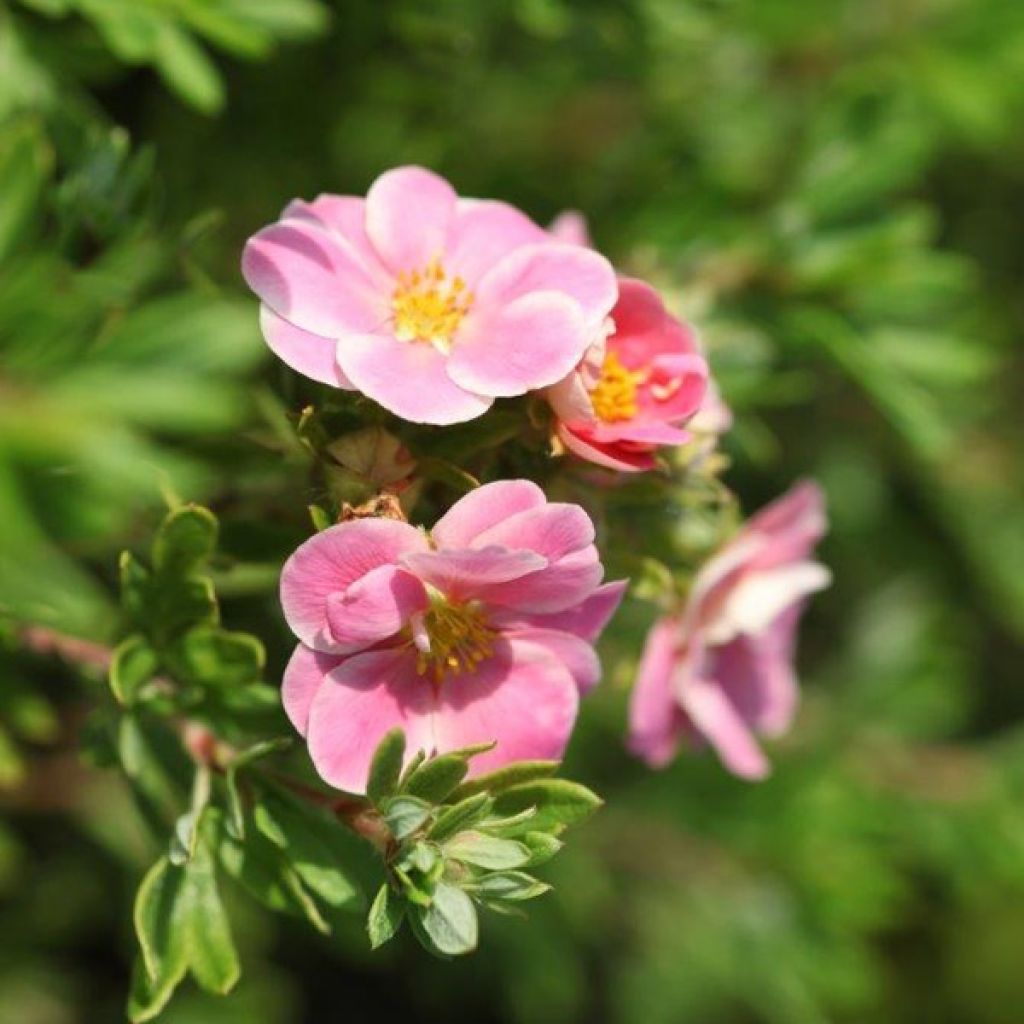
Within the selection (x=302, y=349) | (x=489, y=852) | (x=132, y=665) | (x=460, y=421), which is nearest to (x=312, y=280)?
(x=302, y=349)

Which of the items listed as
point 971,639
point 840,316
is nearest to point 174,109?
point 840,316

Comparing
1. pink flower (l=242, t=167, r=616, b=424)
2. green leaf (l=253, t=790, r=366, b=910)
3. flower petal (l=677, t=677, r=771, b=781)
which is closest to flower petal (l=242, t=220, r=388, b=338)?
pink flower (l=242, t=167, r=616, b=424)

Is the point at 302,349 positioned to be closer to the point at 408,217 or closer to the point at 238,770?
the point at 408,217

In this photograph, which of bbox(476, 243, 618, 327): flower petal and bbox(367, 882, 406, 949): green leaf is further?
bbox(476, 243, 618, 327): flower petal

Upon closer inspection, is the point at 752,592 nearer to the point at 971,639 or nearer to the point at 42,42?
the point at 42,42

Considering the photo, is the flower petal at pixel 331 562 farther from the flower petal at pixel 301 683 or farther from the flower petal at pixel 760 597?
the flower petal at pixel 760 597

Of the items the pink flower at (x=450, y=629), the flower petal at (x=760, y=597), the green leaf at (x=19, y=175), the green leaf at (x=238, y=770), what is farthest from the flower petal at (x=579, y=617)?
the green leaf at (x=19, y=175)

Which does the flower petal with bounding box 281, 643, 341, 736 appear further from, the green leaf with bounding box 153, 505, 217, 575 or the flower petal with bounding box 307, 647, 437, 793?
the green leaf with bounding box 153, 505, 217, 575
